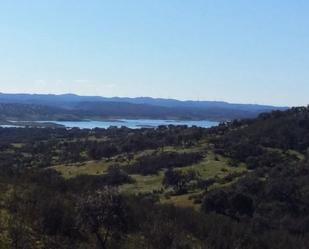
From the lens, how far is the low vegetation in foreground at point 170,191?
20.2 m

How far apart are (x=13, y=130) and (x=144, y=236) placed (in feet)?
508

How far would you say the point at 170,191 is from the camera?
59.8 metres

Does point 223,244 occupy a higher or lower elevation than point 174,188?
higher

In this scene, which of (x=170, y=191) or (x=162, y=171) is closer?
(x=170, y=191)

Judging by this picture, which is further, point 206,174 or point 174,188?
point 206,174

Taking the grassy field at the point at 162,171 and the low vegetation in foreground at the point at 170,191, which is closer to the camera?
the low vegetation in foreground at the point at 170,191

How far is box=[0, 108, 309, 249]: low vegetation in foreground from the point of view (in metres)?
20.2

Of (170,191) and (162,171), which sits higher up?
(162,171)

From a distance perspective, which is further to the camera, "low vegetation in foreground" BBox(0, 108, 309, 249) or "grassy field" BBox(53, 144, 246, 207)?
"grassy field" BBox(53, 144, 246, 207)

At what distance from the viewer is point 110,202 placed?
66.6ft

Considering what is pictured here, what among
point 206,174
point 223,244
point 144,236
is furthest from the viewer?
point 206,174

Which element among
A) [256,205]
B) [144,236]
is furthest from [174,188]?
[144,236]

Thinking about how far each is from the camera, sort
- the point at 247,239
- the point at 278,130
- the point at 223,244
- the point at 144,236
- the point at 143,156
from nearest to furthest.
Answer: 1. the point at 144,236
2. the point at 223,244
3. the point at 247,239
4. the point at 143,156
5. the point at 278,130

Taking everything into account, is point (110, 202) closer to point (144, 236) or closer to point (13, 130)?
point (144, 236)
